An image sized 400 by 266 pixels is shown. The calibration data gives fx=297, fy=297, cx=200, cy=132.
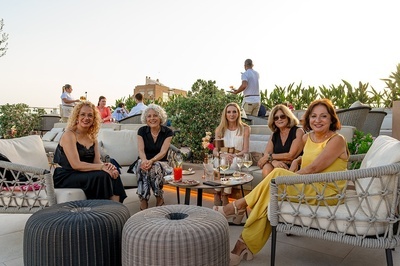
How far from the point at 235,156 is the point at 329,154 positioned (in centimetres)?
112

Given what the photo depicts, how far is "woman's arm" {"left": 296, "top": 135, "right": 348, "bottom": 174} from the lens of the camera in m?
2.08

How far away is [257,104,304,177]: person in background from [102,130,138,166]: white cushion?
67.8 inches

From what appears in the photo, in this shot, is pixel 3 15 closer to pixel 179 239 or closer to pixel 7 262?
pixel 7 262

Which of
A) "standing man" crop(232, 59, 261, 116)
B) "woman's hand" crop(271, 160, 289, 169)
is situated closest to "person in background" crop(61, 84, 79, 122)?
"standing man" crop(232, 59, 261, 116)

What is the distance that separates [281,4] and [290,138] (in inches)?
169

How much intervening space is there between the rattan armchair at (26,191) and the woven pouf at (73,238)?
463mm

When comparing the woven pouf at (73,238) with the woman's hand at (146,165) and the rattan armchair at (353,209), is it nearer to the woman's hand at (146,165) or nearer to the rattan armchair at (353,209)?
the rattan armchair at (353,209)

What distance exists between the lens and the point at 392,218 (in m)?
1.59

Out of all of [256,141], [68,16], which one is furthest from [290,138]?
[68,16]

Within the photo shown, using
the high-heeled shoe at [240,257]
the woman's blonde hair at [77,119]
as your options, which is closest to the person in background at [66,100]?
the woman's blonde hair at [77,119]

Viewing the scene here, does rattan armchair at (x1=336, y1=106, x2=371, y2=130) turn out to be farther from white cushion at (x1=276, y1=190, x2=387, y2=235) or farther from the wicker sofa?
the wicker sofa

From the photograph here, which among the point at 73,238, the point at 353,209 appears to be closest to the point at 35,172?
the point at 73,238

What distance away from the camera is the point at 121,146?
3.91m

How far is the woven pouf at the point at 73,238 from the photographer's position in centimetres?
164
